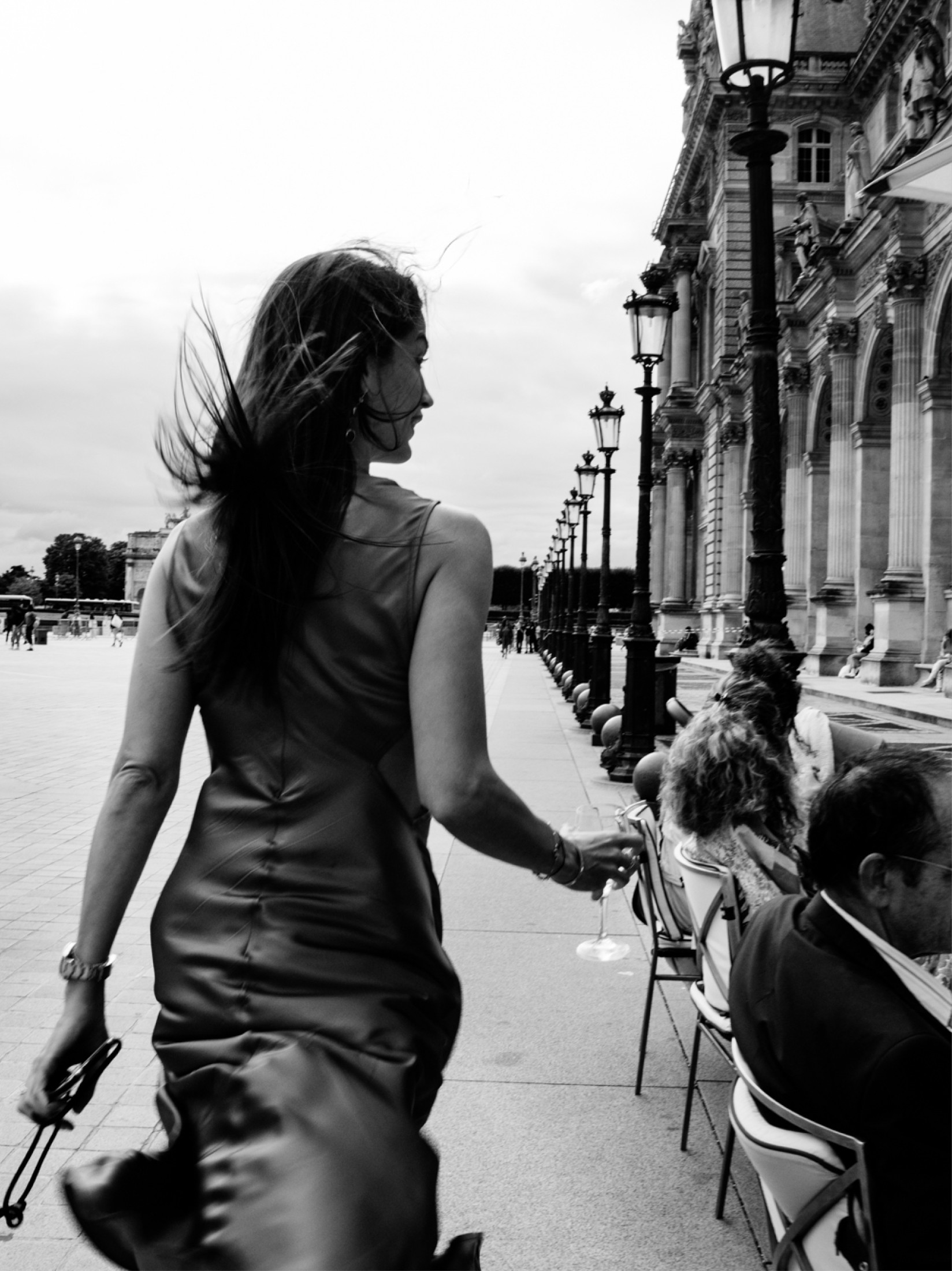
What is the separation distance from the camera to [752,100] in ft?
21.5

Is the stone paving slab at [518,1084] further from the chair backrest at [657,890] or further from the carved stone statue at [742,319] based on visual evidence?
the carved stone statue at [742,319]

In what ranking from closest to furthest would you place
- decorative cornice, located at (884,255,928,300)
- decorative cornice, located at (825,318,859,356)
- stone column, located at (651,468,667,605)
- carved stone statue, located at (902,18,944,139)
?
1. carved stone statue, located at (902,18,944,139)
2. decorative cornice, located at (884,255,928,300)
3. decorative cornice, located at (825,318,859,356)
4. stone column, located at (651,468,667,605)

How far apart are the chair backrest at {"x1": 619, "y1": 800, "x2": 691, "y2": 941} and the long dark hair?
97.1 inches

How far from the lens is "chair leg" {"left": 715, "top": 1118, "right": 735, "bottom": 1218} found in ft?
10.5

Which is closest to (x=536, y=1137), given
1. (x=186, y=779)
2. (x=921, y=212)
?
(x=186, y=779)

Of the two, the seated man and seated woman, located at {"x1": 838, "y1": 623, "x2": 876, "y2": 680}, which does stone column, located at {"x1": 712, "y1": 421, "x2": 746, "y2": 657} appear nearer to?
seated woman, located at {"x1": 838, "y1": 623, "x2": 876, "y2": 680}

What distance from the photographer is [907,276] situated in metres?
26.6

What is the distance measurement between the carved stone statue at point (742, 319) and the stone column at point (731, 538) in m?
3.08

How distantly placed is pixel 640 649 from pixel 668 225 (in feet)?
156

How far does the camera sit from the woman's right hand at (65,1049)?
1666 millimetres

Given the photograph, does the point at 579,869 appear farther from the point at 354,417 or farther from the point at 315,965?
the point at 354,417

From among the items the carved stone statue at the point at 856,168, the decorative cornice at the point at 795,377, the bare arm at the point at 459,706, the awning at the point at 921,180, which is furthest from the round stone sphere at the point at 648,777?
the decorative cornice at the point at 795,377

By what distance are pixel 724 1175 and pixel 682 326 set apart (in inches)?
2269

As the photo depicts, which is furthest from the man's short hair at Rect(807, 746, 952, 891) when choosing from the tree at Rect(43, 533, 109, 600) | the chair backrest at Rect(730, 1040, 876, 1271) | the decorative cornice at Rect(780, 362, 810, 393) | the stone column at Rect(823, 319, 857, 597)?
the tree at Rect(43, 533, 109, 600)
